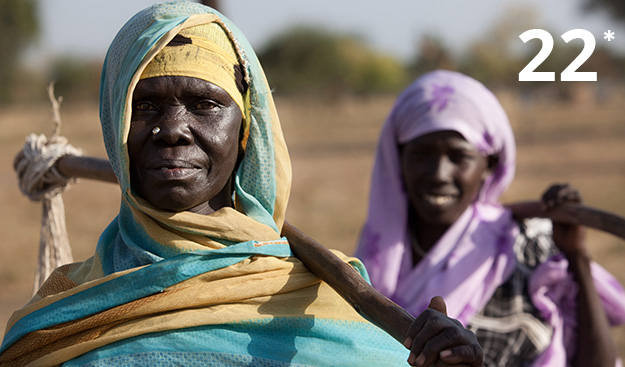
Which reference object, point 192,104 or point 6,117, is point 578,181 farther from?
point 6,117

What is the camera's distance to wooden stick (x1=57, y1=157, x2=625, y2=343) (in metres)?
1.74

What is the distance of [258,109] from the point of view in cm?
218

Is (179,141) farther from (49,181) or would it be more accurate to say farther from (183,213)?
(49,181)

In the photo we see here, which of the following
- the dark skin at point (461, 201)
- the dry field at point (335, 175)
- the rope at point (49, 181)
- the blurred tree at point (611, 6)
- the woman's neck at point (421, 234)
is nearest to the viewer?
the rope at point (49, 181)

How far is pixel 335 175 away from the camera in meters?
16.2

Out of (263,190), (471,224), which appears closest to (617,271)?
(471,224)

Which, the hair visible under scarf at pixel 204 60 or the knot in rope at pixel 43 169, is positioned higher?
the hair visible under scarf at pixel 204 60

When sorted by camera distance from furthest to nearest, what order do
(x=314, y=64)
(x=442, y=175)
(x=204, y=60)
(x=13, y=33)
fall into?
(x=314, y=64)
(x=13, y=33)
(x=442, y=175)
(x=204, y=60)

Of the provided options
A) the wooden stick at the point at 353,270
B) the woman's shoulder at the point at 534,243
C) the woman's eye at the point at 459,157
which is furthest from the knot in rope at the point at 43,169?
the woman's shoulder at the point at 534,243

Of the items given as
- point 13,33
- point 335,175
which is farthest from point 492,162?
point 13,33

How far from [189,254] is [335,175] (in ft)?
46.8

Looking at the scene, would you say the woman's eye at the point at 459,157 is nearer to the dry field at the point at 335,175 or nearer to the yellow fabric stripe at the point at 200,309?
the yellow fabric stripe at the point at 200,309

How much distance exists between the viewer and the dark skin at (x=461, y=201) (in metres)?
3.30

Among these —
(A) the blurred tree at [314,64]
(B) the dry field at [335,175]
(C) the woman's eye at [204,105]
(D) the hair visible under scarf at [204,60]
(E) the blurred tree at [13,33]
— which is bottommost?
(B) the dry field at [335,175]
